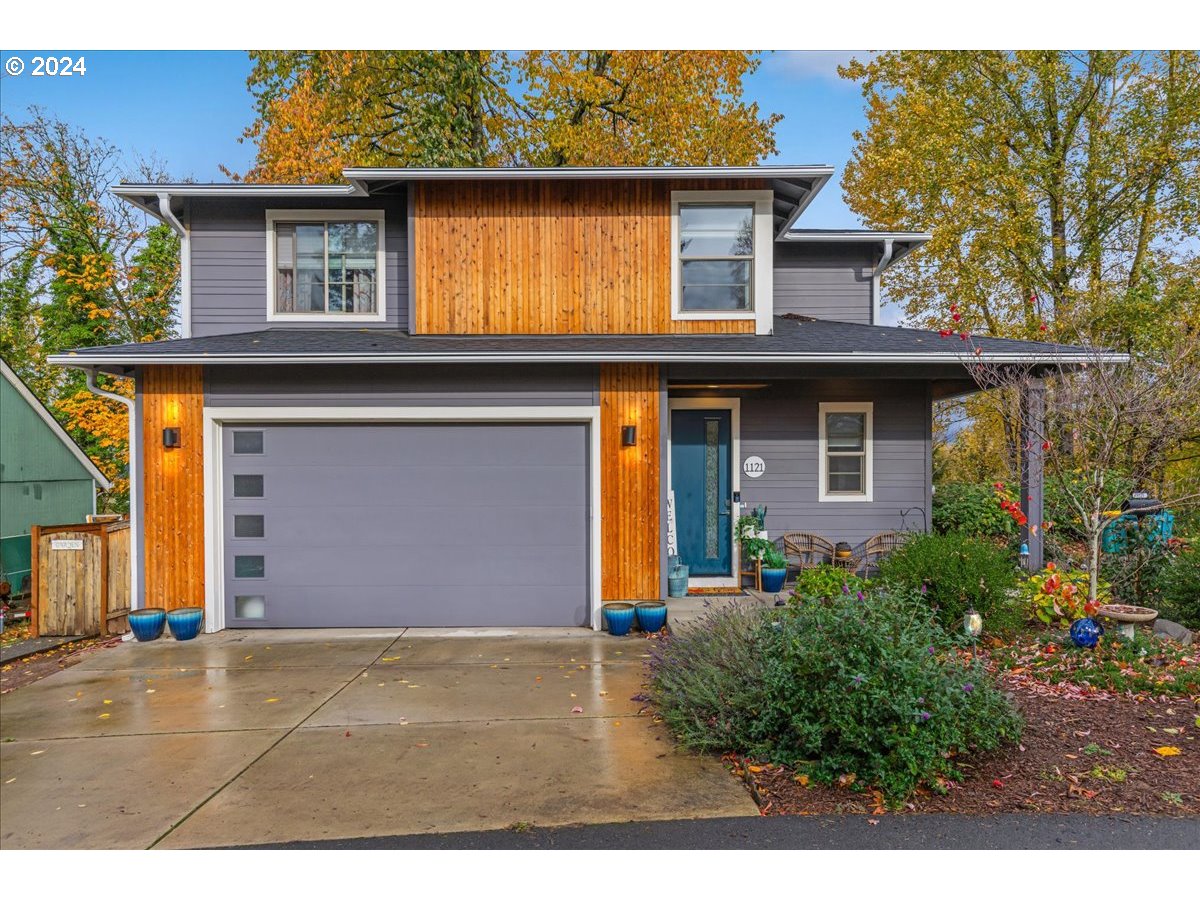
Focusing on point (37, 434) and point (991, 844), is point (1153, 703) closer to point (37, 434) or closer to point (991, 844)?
point (991, 844)

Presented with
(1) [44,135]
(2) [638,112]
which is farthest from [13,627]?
(2) [638,112]

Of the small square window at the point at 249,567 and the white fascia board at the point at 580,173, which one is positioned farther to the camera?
the white fascia board at the point at 580,173

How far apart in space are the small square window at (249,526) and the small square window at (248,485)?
0.23 meters

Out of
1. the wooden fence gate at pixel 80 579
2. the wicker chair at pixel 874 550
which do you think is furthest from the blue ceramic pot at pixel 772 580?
the wooden fence gate at pixel 80 579

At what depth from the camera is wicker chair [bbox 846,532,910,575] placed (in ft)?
26.3

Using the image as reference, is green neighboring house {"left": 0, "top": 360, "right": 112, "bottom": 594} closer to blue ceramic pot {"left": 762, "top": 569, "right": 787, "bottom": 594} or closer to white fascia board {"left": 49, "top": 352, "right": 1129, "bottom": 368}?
white fascia board {"left": 49, "top": 352, "right": 1129, "bottom": 368}

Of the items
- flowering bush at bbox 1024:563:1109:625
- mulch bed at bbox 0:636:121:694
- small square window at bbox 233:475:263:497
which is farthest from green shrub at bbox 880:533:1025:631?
small square window at bbox 233:475:263:497

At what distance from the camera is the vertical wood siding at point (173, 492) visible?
6.80 m

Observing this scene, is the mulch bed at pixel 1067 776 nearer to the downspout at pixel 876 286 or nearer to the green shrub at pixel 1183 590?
the green shrub at pixel 1183 590

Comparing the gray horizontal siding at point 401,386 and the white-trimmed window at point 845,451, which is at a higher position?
the gray horizontal siding at point 401,386

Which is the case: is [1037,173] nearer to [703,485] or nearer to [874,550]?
[874,550]

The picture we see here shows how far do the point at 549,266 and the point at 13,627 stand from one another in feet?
18.8

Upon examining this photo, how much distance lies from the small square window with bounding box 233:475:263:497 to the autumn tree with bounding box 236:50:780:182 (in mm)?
9136
